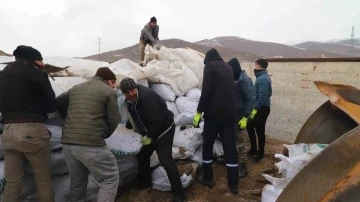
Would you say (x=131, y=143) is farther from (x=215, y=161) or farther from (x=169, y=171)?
(x=215, y=161)

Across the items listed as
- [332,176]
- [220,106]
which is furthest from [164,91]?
[332,176]

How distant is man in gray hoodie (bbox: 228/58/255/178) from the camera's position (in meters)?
3.62

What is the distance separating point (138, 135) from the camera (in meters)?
3.13

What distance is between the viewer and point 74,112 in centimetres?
244

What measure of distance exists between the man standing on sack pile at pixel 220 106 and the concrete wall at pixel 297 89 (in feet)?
7.24

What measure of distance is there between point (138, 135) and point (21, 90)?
122 centimetres

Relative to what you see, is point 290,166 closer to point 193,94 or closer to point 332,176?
point 332,176

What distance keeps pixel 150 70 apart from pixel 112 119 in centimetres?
148

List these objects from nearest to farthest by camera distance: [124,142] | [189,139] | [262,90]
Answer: [124,142] → [189,139] → [262,90]

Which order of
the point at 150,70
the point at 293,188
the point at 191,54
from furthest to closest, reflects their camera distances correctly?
the point at 191,54
the point at 150,70
the point at 293,188

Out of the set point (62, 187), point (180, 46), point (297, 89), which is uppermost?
point (180, 46)

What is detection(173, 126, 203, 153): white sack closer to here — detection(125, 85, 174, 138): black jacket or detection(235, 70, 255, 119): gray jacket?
detection(235, 70, 255, 119): gray jacket

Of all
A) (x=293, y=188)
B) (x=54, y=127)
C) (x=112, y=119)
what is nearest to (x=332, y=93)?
(x=293, y=188)

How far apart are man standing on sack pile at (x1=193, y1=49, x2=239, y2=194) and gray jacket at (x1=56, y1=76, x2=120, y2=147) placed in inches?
39.7
